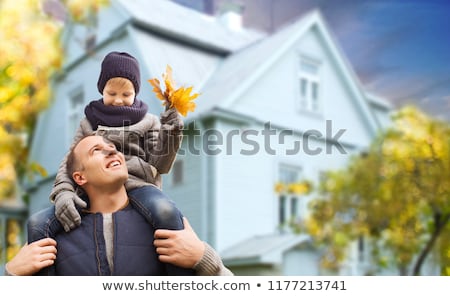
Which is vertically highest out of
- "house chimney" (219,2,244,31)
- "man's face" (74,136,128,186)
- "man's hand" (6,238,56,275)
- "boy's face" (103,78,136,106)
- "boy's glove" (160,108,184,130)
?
"house chimney" (219,2,244,31)

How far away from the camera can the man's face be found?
4.70ft

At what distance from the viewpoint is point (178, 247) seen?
1.42m

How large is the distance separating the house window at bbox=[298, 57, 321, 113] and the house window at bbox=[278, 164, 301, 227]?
0.30 metres

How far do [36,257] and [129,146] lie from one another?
317 mm

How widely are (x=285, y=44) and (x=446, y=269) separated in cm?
141

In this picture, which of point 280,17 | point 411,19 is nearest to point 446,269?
point 411,19

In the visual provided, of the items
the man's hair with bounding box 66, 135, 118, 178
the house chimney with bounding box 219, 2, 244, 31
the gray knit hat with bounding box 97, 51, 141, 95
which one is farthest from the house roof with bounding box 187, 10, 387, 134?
the man's hair with bounding box 66, 135, 118, 178

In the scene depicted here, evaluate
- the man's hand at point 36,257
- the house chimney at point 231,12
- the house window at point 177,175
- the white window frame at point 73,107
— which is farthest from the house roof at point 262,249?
the man's hand at point 36,257

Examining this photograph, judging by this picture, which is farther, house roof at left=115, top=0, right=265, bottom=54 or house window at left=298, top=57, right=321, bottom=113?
house window at left=298, top=57, right=321, bottom=113

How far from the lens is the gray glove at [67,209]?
1396 mm

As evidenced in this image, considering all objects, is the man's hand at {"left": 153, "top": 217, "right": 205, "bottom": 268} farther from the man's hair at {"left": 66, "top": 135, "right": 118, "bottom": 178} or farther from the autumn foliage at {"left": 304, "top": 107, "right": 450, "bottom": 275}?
the autumn foliage at {"left": 304, "top": 107, "right": 450, "bottom": 275}

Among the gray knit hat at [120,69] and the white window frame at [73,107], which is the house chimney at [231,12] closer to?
the white window frame at [73,107]

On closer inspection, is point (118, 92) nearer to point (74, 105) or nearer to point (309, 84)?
point (74, 105)

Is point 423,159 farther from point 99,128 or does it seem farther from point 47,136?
point 99,128
